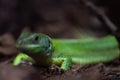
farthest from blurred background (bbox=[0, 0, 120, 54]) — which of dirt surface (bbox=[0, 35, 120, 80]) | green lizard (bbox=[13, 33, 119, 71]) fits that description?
dirt surface (bbox=[0, 35, 120, 80])

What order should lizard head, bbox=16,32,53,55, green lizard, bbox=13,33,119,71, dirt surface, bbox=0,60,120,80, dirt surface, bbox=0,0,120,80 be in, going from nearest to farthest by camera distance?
dirt surface, bbox=0,60,120,80, lizard head, bbox=16,32,53,55, green lizard, bbox=13,33,119,71, dirt surface, bbox=0,0,120,80

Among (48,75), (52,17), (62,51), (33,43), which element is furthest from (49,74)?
(52,17)

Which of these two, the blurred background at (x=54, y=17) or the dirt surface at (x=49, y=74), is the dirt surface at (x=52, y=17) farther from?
the dirt surface at (x=49, y=74)

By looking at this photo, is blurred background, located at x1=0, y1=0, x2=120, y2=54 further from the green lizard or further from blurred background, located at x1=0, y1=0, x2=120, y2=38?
the green lizard

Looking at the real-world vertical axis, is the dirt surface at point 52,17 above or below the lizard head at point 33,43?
above

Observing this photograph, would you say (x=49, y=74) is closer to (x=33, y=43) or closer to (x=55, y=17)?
(x=33, y=43)

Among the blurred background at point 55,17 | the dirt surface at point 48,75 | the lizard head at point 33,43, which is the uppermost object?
the blurred background at point 55,17

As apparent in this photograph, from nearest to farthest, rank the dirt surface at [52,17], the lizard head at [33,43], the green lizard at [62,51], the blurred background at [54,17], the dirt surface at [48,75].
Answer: the dirt surface at [48,75] → the lizard head at [33,43] → the green lizard at [62,51] → the dirt surface at [52,17] → the blurred background at [54,17]

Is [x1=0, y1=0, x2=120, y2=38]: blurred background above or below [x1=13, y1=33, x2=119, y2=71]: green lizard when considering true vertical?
above

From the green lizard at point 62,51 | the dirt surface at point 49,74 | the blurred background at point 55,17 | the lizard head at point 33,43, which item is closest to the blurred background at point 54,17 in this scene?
the blurred background at point 55,17
